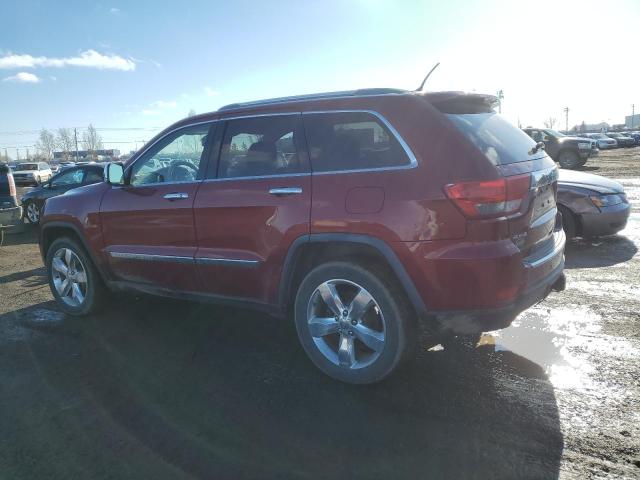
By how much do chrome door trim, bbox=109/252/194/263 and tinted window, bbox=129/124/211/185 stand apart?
0.64 m

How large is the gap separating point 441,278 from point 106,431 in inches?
85.3

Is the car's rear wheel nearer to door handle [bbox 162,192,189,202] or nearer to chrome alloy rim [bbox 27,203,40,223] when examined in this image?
chrome alloy rim [bbox 27,203,40,223]

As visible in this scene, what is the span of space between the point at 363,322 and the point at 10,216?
27.3 ft

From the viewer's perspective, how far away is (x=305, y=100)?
3727 mm

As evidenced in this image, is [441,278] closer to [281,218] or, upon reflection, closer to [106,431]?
[281,218]

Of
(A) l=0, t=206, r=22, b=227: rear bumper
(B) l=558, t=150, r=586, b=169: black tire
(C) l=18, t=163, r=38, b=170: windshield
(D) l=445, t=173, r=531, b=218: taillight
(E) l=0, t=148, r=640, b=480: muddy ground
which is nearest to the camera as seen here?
(E) l=0, t=148, r=640, b=480: muddy ground

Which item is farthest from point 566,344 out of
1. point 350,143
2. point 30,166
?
point 30,166

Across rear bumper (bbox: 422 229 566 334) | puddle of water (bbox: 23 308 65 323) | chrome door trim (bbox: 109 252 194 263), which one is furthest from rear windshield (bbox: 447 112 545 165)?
puddle of water (bbox: 23 308 65 323)

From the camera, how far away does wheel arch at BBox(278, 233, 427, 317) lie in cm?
316

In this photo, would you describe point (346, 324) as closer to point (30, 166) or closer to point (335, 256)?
point (335, 256)

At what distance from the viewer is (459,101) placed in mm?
3426

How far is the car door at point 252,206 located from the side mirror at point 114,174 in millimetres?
1042

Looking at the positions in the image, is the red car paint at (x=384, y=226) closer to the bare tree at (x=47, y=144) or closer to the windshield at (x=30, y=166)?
the windshield at (x=30, y=166)

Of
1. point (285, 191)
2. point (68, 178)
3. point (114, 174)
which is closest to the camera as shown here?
point (285, 191)
